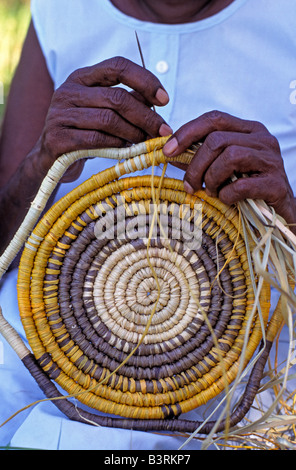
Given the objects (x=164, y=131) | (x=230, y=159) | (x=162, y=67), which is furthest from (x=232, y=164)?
(x=162, y=67)

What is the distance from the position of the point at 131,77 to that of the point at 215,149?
199 mm

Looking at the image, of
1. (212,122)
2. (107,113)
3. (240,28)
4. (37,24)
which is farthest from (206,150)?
(37,24)

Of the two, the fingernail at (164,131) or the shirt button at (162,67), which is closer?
the fingernail at (164,131)

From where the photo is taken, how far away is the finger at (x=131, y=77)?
0.85 metres

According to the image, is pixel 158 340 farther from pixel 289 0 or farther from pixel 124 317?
pixel 289 0

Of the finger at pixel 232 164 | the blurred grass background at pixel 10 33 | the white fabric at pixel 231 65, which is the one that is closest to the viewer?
the finger at pixel 232 164

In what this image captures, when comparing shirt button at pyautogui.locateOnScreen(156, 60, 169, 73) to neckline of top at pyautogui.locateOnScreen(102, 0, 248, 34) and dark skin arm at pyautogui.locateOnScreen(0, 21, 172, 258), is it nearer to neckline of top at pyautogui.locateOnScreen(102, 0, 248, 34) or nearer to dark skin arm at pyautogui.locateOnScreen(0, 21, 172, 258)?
neckline of top at pyautogui.locateOnScreen(102, 0, 248, 34)

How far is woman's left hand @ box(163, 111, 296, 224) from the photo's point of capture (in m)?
0.81

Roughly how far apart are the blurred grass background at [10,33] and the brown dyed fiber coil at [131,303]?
5.32ft

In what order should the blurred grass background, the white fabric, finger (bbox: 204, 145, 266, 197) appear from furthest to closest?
the blurred grass background, the white fabric, finger (bbox: 204, 145, 266, 197)

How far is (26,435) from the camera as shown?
0.87m

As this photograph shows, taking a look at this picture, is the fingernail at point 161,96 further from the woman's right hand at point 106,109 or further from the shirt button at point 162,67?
the shirt button at point 162,67

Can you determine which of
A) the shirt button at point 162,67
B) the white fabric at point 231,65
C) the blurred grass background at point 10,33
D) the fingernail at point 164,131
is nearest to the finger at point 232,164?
the fingernail at point 164,131

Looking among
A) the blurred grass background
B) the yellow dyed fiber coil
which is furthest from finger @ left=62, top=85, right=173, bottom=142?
the blurred grass background
